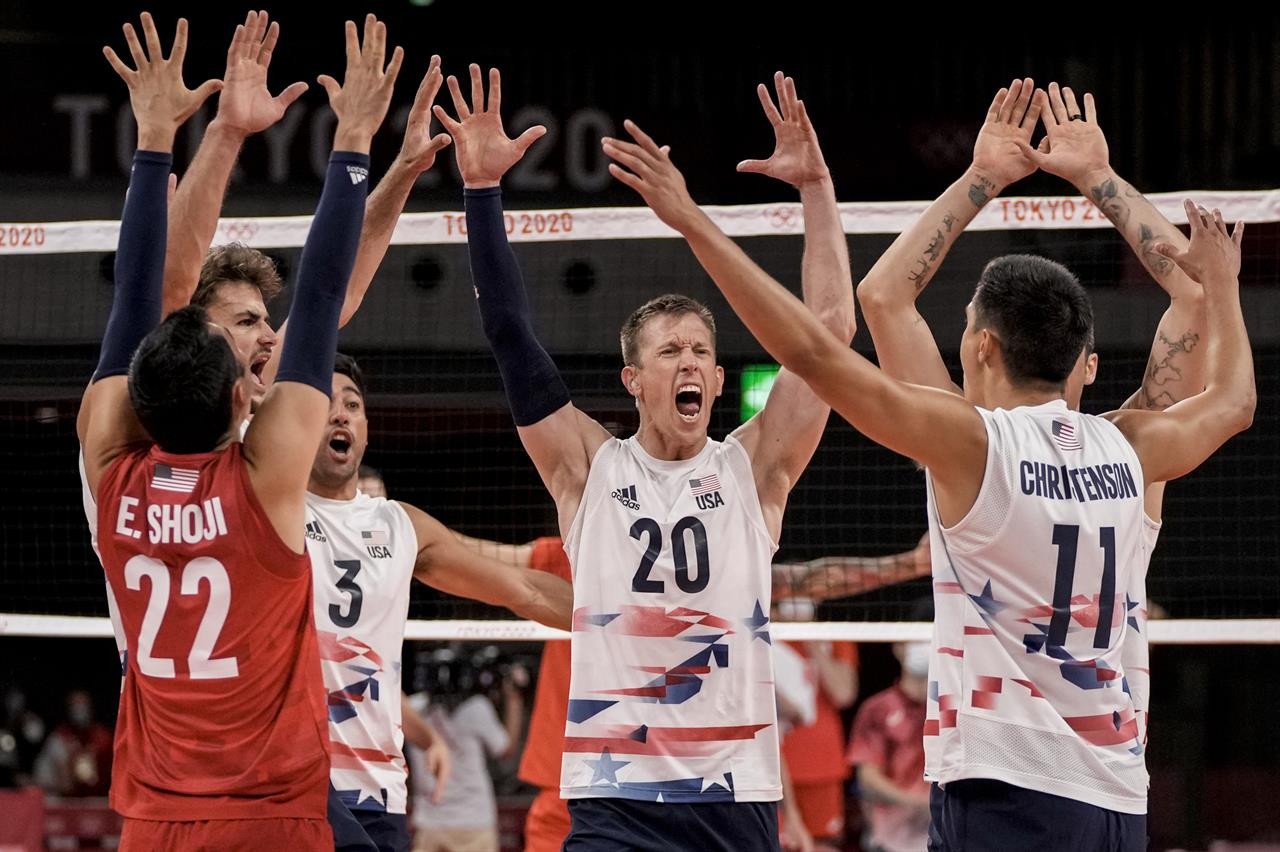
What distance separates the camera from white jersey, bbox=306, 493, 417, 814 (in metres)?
5.20

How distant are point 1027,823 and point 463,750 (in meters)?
7.50

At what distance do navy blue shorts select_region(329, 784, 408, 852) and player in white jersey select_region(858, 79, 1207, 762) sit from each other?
218 cm

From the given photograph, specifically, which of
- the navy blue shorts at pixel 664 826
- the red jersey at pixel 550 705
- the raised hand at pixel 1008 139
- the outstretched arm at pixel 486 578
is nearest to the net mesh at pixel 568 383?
the red jersey at pixel 550 705

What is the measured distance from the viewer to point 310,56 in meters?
13.3

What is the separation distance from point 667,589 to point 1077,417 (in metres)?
1.31

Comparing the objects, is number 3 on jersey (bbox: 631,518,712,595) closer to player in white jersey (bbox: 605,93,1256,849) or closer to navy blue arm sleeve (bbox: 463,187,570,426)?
navy blue arm sleeve (bbox: 463,187,570,426)

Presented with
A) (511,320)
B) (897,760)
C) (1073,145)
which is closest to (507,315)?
(511,320)

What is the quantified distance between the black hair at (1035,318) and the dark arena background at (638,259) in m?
7.25

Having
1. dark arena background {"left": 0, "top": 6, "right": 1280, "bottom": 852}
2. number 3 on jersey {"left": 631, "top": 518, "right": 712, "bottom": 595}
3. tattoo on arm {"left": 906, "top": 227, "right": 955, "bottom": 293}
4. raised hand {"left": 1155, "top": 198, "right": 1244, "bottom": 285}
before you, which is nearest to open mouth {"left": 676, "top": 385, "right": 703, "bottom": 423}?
number 3 on jersey {"left": 631, "top": 518, "right": 712, "bottom": 595}

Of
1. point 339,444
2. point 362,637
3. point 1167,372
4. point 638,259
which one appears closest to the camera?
point 1167,372

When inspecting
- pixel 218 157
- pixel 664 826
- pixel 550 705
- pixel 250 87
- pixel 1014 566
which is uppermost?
pixel 250 87

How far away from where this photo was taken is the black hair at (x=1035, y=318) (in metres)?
4.05

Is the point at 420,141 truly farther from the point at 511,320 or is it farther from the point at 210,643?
the point at 210,643

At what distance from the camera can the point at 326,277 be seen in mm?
3740
